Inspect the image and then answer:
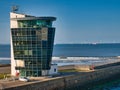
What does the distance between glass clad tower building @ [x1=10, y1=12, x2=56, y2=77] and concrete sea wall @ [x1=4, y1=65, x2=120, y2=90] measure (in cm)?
375

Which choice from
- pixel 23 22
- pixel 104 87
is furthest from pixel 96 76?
pixel 23 22

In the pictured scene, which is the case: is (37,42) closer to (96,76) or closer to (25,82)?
(25,82)

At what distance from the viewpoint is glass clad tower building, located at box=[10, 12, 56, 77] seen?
2373 inches

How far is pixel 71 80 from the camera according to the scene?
2450 inches

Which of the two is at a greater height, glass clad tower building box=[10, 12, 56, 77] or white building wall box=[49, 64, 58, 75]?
glass clad tower building box=[10, 12, 56, 77]

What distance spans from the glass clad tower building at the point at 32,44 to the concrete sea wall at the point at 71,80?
3754 millimetres

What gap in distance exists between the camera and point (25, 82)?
54.8 meters

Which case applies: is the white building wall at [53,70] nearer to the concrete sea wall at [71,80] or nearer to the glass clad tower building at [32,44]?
the glass clad tower building at [32,44]

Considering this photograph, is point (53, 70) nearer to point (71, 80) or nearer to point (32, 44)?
point (71, 80)

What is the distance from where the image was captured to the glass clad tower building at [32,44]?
60.3 m

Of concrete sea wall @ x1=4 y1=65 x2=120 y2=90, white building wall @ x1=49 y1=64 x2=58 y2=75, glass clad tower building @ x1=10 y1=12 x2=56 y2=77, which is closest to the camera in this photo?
concrete sea wall @ x1=4 y1=65 x2=120 y2=90

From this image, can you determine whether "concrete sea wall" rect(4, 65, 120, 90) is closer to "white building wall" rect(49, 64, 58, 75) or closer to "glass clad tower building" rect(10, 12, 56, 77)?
"white building wall" rect(49, 64, 58, 75)

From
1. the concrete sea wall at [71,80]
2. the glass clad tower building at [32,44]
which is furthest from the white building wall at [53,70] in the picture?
the concrete sea wall at [71,80]

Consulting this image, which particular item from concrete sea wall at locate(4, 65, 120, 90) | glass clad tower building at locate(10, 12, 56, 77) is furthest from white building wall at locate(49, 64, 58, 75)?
concrete sea wall at locate(4, 65, 120, 90)
